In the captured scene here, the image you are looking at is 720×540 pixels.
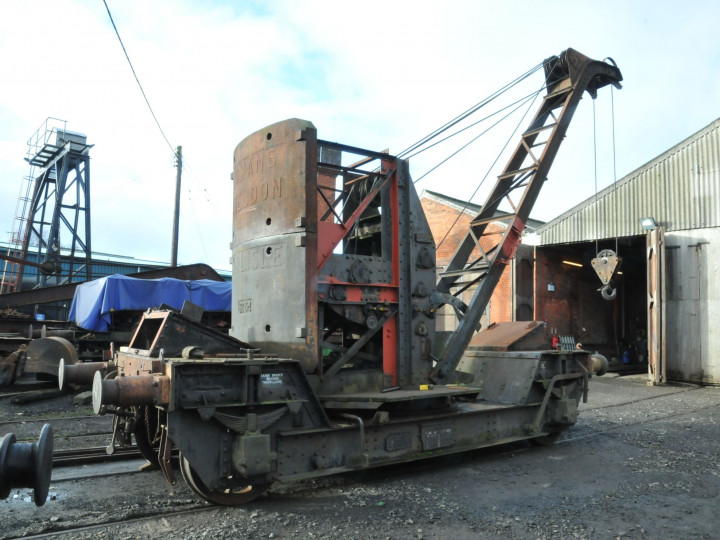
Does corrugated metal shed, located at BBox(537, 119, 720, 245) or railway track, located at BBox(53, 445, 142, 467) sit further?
corrugated metal shed, located at BBox(537, 119, 720, 245)

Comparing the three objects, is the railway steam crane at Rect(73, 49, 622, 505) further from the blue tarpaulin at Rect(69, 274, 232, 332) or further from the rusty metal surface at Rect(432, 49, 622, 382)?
the blue tarpaulin at Rect(69, 274, 232, 332)

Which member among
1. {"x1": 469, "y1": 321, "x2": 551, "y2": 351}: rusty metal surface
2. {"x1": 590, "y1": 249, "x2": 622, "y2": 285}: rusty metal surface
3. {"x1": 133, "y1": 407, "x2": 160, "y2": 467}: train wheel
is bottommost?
{"x1": 133, "y1": 407, "x2": 160, "y2": 467}: train wheel

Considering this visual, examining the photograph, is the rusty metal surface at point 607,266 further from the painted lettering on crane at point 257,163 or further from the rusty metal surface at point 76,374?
the rusty metal surface at point 76,374

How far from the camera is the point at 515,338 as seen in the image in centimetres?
829

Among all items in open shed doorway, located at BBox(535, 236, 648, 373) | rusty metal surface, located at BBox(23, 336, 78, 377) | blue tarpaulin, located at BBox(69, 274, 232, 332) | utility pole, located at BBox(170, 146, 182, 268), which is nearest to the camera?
rusty metal surface, located at BBox(23, 336, 78, 377)

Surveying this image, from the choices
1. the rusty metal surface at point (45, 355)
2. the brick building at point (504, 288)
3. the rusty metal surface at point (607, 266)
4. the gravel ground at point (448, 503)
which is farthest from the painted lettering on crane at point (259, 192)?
the brick building at point (504, 288)

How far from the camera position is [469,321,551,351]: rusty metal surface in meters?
8.26

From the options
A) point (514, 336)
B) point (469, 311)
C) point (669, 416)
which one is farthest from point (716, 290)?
point (469, 311)

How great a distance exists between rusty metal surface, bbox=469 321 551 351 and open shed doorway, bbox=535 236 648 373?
10.5 meters

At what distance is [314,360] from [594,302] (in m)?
18.7

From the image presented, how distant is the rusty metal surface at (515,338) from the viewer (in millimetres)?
8258

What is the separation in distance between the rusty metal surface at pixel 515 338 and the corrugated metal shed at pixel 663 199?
10.0 metres

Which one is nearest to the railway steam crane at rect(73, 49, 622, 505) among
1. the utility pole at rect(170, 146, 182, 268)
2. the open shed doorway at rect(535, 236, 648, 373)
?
the open shed doorway at rect(535, 236, 648, 373)

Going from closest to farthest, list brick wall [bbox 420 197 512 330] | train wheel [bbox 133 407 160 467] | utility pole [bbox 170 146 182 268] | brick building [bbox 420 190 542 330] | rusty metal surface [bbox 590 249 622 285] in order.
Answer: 1. train wheel [bbox 133 407 160 467]
2. rusty metal surface [bbox 590 249 622 285]
3. brick building [bbox 420 190 542 330]
4. brick wall [bbox 420 197 512 330]
5. utility pole [bbox 170 146 182 268]
